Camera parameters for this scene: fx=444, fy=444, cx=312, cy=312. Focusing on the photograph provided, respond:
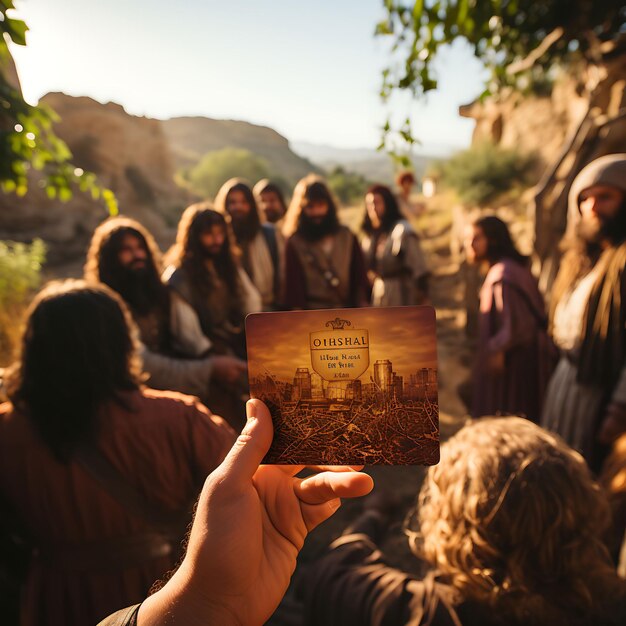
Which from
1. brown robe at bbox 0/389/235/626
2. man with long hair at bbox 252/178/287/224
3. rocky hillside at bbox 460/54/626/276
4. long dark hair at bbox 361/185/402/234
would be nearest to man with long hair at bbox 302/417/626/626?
brown robe at bbox 0/389/235/626

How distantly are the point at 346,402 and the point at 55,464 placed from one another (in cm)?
99

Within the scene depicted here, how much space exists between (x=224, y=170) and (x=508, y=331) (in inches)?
1454

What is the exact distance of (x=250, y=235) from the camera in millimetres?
3770

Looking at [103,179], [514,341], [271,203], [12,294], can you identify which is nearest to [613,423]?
[514,341]

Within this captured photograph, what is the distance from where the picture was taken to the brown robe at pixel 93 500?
4.51ft

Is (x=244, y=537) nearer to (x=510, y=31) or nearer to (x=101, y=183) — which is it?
(x=510, y=31)

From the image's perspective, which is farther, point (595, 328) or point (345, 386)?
point (595, 328)

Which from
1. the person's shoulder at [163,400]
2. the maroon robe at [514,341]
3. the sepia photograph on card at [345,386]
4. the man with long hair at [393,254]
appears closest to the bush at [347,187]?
the man with long hair at [393,254]

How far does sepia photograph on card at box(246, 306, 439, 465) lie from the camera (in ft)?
3.15

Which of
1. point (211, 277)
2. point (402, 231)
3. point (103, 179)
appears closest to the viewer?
point (211, 277)

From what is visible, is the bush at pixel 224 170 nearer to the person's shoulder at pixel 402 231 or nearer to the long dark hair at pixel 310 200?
the person's shoulder at pixel 402 231

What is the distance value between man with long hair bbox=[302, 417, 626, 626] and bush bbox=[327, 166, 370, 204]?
1071 inches

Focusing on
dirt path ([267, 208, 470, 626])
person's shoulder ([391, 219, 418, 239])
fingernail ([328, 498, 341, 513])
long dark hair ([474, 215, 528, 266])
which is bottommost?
dirt path ([267, 208, 470, 626])

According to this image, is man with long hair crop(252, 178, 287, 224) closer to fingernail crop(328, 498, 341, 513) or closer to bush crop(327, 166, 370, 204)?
fingernail crop(328, 498, 341, 513)
